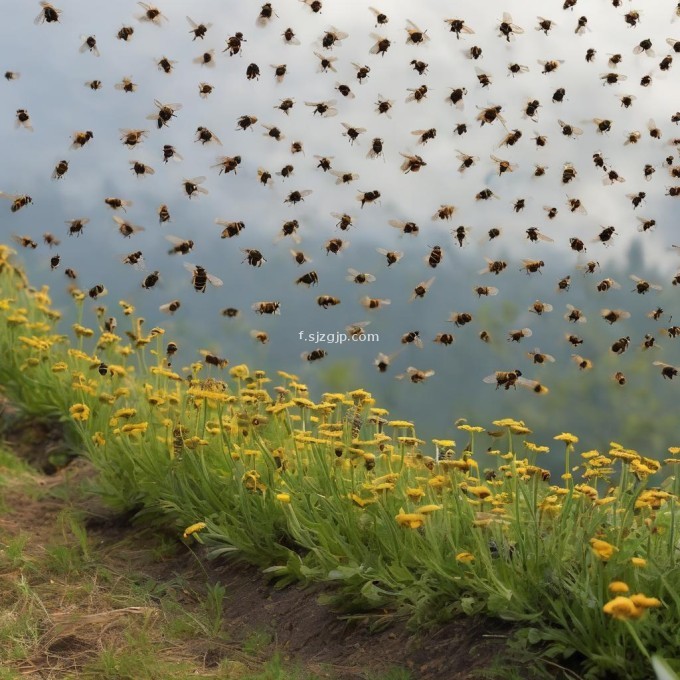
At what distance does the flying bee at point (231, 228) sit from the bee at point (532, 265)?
2.07 metres

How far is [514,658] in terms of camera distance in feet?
13.1

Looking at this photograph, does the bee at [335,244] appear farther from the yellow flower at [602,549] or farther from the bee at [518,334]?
the yellow flower at [602,549]

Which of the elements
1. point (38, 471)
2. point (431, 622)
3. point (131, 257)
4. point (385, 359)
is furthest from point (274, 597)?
point (38, 471)

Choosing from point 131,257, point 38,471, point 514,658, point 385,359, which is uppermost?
point 131,257

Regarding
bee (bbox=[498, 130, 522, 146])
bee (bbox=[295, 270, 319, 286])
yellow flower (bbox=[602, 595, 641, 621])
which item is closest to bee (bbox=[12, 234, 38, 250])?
bee (bbox=[295, 270, 319, 286])

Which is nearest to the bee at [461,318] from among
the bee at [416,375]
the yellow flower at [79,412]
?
the bee at [416,375]

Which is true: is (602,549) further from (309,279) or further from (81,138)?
(81,138)

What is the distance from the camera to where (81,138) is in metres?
6.46

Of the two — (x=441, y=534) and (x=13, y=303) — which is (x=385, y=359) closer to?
(x=441, y=534)

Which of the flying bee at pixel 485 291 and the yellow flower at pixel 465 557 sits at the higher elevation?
the flying bee at pixel 485 291

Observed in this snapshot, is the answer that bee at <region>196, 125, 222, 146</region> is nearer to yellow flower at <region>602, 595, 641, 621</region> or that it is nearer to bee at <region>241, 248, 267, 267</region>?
bee at <region>241, 248, 267, 267</region>

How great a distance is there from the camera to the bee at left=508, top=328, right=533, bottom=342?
6.25m

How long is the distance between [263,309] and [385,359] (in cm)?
88

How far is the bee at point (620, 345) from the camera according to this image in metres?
6.41
